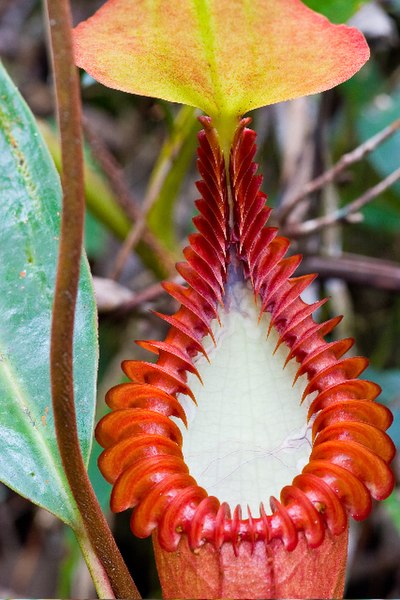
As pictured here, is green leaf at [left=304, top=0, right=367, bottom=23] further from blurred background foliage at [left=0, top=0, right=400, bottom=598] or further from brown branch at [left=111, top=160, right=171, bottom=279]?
brown branch at [left=111, top=160, right=171, bottom=279]

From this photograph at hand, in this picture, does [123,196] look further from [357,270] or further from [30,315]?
[30,315]

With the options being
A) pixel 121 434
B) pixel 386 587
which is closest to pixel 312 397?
pixel 121 434

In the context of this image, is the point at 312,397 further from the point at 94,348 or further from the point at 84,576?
the point at 84,576

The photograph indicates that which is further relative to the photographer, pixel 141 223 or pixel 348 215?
pixel 141 223

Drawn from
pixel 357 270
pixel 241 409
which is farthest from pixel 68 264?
pixel 357 270

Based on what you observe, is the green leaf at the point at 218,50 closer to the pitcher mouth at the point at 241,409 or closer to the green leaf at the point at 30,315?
the pitcher mouth at the point at 241,409

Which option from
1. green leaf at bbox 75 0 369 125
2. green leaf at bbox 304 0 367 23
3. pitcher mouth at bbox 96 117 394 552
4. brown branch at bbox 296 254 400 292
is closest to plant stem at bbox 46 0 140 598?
pitcher mouth at bbox 96 117 394 552

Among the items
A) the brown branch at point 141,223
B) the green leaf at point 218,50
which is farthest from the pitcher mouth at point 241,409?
the brown branch at point 141,223
